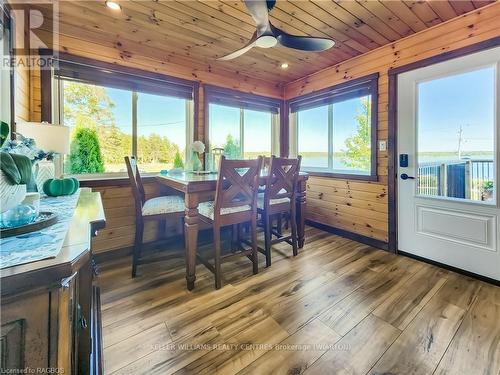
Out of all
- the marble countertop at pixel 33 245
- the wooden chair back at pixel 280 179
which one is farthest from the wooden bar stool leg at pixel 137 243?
the marble countertop at pixel 33 245

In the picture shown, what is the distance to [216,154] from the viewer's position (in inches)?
128

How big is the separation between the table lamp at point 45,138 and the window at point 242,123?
1.92m

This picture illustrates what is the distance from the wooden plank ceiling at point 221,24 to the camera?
6.38ft

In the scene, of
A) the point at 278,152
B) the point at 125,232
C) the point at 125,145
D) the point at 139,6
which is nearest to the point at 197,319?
the point at 125,232

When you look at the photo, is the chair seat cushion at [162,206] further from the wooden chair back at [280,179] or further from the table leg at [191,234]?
the wooden chair back at [280,179]

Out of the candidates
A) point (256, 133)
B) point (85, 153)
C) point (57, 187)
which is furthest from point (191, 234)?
point (256, 133)

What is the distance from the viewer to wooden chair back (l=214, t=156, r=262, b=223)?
190 cm

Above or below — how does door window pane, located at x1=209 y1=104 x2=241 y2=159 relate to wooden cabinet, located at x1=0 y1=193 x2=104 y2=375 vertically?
above

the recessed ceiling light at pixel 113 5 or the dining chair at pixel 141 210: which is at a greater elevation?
the recessed ceiling light at pixel 113 5

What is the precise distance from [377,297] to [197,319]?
54.3 inches

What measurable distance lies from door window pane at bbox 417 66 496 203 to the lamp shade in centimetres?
318

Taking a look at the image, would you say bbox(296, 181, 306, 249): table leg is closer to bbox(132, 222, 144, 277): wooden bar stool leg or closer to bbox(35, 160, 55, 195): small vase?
bbox(132, 222, 144, 277): wooden bar stool leg

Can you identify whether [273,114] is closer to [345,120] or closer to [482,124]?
[345,120]

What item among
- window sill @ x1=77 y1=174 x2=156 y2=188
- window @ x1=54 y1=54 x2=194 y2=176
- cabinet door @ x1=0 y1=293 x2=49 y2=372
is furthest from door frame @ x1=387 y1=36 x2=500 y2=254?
cabinet door @ x1=0 y1=293 x2=49 y2=372
